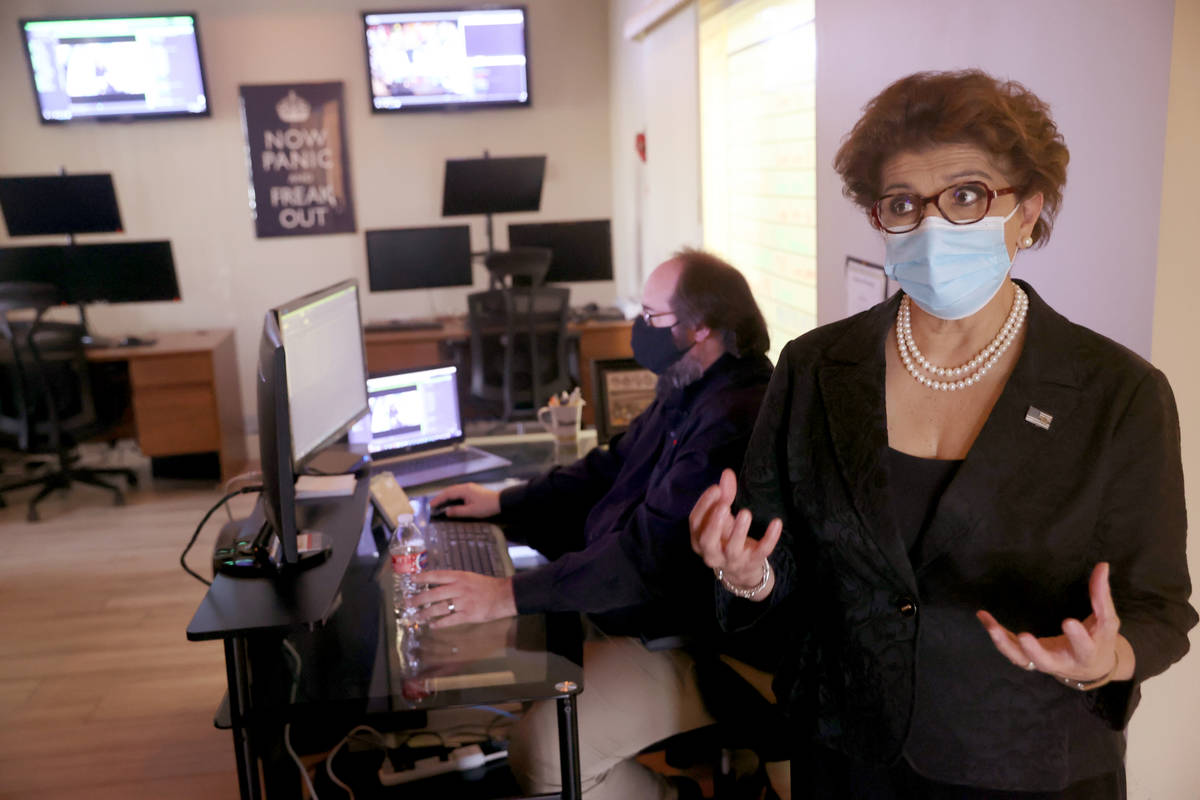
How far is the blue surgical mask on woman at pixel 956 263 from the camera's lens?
1.16m

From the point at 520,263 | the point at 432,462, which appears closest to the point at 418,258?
the point at 520,263

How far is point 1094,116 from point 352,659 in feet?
4.71

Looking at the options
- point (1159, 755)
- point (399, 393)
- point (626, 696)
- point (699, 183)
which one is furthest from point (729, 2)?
point (1159, 755)

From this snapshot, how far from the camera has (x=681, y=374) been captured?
6.84ft

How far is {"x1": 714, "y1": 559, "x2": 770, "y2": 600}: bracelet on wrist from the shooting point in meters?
1.24

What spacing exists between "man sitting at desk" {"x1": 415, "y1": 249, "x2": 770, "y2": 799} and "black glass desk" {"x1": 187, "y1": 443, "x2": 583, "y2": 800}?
3.0 inches

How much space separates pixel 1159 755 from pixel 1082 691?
0.52 m

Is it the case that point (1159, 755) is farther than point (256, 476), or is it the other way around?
point (256, 476)

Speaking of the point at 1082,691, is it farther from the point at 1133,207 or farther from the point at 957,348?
the point at 1133,207

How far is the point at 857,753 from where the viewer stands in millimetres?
1223

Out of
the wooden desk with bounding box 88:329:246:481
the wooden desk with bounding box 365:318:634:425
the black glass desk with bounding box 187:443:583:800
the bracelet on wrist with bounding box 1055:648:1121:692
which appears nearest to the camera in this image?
the bracelet on wrist with bounding box 1055:648:1121:692

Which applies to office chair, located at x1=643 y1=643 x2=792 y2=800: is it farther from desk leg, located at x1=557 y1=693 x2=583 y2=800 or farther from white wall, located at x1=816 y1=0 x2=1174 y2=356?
white wall, located at x1=816 y1=0 x2=1174 y2=356

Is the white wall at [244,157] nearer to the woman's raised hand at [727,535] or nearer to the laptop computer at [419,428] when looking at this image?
the laptop computer at [419,428]

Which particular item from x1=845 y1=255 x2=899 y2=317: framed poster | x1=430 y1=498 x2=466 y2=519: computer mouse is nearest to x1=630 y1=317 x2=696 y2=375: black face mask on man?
x1=845 y1=255 x2=899 y2=317: framed poster
